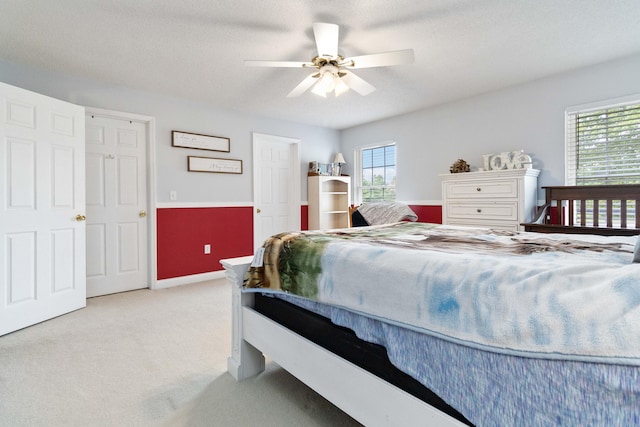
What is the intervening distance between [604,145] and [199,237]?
4468 mm

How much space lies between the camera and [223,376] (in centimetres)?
185

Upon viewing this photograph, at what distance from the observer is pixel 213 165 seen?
418 centimetres

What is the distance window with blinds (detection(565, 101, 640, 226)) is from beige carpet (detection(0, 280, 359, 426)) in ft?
10.4

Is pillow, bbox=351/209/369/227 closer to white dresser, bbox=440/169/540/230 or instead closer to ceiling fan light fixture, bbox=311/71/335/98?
white dresser, bbox=440/169/540/230

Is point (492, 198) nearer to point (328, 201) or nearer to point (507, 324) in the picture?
point (328, 201)

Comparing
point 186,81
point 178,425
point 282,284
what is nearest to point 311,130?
point 186,81

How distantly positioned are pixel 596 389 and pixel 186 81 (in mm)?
3742

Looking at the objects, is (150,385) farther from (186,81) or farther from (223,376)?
(186,81)

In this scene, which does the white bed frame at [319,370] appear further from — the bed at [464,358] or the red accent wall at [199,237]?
the red accent wall at [199,237]

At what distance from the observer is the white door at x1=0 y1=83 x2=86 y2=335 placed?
98.2 inches

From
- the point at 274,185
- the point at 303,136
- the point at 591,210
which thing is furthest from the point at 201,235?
the point at 591,210

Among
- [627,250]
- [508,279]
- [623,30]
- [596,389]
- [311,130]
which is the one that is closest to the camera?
[596,389]

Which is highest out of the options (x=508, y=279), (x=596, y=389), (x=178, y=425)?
(x=508, y=279)

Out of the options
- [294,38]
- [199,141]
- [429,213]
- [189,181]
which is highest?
[294,38]
